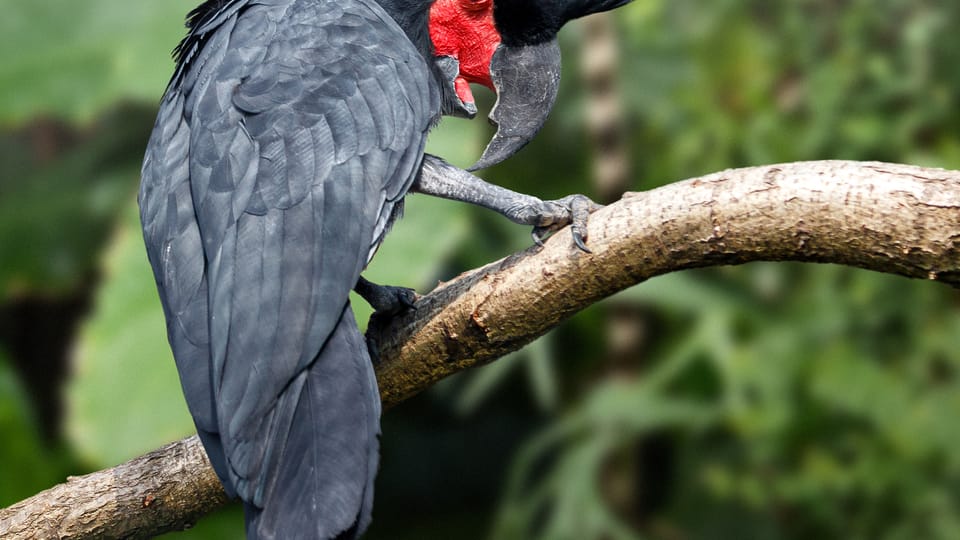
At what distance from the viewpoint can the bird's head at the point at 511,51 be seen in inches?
83.0

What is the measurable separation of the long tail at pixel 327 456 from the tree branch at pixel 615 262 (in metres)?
0.27

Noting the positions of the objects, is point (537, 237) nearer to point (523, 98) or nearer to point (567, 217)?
point (567, 217)

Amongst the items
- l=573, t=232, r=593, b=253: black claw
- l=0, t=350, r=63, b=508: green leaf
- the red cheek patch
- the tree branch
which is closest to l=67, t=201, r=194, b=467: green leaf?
l=0, t=350, r=63, b=508: green leaf

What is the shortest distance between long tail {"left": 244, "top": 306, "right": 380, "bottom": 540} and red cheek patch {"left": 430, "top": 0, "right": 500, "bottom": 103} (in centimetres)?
78

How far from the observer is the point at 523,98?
213 centimetres

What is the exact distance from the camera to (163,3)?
13.8ft

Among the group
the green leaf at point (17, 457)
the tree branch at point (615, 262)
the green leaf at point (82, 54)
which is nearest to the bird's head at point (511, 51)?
the tree branch at point (615, 262)

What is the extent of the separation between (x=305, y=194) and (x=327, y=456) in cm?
45

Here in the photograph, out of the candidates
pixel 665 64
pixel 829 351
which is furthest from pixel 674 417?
pixel 665 64

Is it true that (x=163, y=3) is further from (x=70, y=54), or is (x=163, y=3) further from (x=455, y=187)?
(x=455, y=187)

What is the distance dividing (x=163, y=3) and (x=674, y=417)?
2.59m

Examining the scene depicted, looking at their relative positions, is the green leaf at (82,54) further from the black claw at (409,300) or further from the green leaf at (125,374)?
the black claw at (409,300)

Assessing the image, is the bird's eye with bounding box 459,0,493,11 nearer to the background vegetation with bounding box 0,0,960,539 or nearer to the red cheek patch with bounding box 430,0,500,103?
the red cheek patch with bounding box 430,0,500,103

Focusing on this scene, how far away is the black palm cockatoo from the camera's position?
5.22ft
